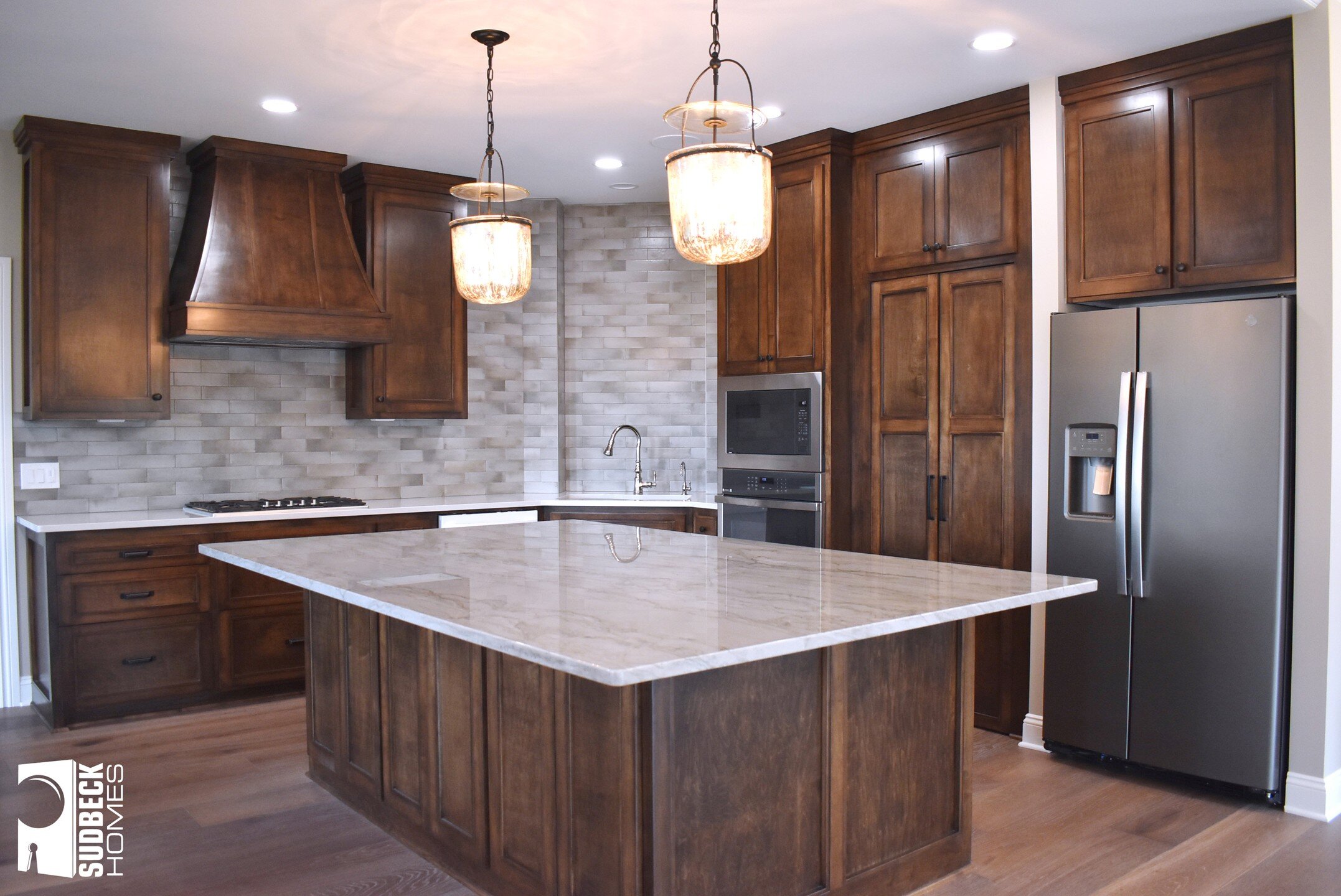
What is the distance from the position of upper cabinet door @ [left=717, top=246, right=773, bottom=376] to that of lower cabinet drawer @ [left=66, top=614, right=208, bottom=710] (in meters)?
2.69

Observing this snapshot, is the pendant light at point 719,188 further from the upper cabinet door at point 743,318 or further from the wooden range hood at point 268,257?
the wooden range hood at point 268,257

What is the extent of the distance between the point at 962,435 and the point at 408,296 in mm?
2892

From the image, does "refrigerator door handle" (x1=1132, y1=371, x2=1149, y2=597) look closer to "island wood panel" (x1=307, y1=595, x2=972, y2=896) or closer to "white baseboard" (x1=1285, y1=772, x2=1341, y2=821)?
"white baseboard" (x1=1285, y1=772, x2=1341, y2=821)

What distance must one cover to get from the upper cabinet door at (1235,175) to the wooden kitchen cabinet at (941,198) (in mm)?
663

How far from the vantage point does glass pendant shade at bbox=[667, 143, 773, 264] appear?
2.19 metres

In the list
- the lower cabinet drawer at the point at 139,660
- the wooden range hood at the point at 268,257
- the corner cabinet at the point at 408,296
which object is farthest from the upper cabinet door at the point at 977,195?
the lower cabinet drawer at the point at 139,660

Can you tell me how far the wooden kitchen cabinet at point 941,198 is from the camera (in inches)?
161

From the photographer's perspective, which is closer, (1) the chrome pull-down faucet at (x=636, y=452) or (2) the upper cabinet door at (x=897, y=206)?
(2) the upper cabinet door at (x=897, y=206)

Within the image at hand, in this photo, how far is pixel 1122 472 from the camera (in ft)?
11.6

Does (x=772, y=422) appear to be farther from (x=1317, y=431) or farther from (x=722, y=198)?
(x=722, y=198)

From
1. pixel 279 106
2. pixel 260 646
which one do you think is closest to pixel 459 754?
pixel 260 646

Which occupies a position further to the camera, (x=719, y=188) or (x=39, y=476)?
(x=39, y=476)

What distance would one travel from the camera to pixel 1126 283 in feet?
12.1

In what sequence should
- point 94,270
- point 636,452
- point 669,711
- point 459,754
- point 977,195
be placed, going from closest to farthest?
point 669,711 → point 459,754 → point 977,195 → point 94,270 → point 636,452
